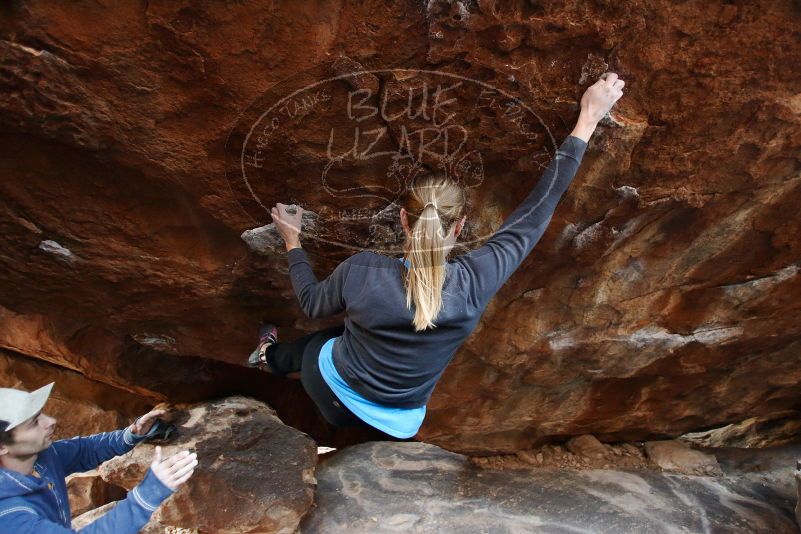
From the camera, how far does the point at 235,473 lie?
116 inches

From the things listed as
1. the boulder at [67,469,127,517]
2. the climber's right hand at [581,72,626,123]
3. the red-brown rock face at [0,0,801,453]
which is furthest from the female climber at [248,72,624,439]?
the boulder at [67,469,127,517]

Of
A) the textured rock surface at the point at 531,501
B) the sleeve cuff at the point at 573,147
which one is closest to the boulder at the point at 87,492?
the textured rock surface at the point at 531,501

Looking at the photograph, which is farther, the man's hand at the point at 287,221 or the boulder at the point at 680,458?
the boulder at the point at 680,458

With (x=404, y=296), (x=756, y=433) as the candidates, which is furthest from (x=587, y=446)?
(x=404, y=296)

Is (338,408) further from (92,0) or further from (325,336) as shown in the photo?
(92,0)

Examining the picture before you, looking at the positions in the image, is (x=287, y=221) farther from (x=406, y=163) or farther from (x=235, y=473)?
(x=235, y=473)

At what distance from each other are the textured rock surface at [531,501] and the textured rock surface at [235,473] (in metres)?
0.25

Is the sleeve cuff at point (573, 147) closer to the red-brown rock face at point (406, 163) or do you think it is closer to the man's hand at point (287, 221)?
the red-brown rock face at point (406, 163)

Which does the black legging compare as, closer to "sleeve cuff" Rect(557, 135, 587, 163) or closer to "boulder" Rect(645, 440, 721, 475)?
"sleeve cuff" Rect(557, 135, 587, 163)

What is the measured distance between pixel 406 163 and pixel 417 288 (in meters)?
0.50

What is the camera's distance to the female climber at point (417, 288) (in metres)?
1.61

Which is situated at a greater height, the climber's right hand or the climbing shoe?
the climber's right hand

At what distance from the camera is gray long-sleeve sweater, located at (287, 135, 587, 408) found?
5.46 ft

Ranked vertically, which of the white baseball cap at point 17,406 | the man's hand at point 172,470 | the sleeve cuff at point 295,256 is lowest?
the white baseball cap at point 17,406
